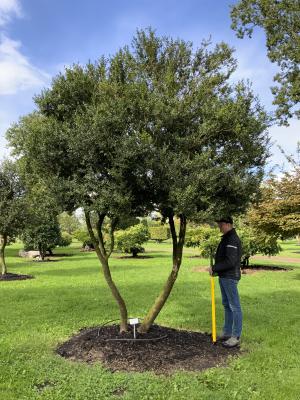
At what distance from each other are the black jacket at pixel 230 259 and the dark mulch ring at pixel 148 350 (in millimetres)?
1139

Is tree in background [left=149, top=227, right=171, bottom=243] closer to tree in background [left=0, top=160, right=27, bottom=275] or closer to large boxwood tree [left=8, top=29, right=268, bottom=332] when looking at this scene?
tree in background [left=0, top=160, right=27, bottom=275]

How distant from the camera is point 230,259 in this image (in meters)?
6.50

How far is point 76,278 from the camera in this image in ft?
51.3

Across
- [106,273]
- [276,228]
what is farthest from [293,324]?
[276,228]

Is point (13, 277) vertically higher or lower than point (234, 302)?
lower

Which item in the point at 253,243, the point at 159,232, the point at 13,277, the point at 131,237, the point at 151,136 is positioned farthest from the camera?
the point at 159,232

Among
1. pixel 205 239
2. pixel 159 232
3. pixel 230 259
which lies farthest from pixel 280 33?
pixel 159 232

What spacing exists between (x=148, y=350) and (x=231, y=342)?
1.37m

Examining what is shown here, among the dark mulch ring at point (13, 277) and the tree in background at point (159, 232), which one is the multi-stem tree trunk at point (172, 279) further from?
the tree in background at point (159, 232)

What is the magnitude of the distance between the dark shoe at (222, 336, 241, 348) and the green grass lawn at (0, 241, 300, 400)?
202 mm

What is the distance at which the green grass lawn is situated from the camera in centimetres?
479

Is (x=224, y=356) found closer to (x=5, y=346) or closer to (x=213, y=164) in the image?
(x=213, y=164)

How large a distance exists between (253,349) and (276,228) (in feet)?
29.7

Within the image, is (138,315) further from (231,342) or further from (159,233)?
(159,233)
